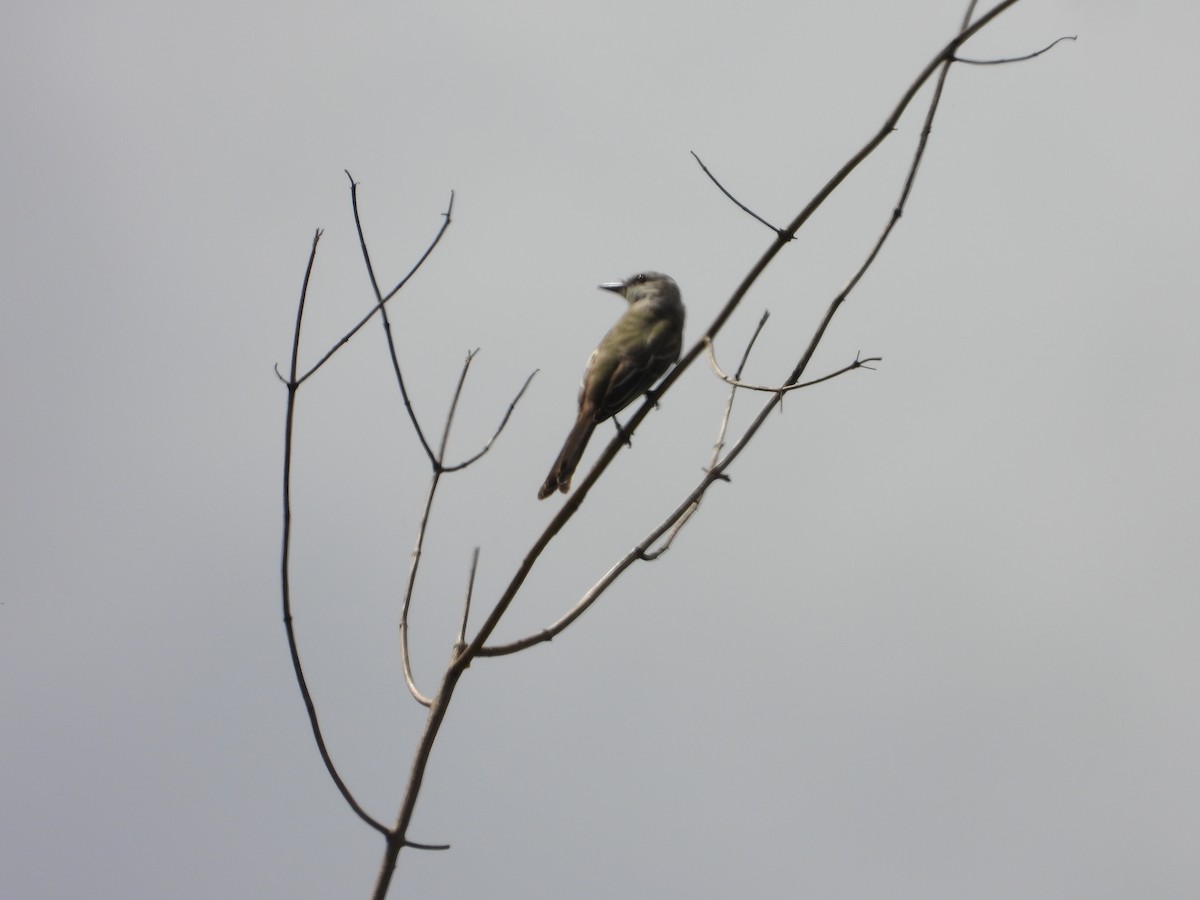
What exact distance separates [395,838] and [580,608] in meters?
0.96

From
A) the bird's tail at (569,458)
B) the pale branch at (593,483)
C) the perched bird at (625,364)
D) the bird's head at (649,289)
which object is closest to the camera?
the pale branch at (593,483)

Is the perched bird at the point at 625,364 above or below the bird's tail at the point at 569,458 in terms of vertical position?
above

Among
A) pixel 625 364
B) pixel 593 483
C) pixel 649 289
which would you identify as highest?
pixel 649 289

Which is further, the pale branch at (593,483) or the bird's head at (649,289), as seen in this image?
the bird's head at (649,289)

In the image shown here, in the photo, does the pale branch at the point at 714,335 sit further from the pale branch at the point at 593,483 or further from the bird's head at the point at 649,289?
the bird's head at the point at 649,289

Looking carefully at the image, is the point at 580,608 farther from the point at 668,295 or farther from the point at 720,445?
the point at 668,295

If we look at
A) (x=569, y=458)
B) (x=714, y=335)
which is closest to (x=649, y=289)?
(x=569, y=458)

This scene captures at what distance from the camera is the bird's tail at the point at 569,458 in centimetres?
651

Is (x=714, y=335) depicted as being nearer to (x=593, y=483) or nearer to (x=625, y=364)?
(x=593, y=483)

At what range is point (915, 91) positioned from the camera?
4.11 m

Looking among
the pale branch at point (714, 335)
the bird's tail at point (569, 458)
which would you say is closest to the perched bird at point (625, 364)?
the bird's tail at point (569, 458)

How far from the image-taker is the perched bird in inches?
273

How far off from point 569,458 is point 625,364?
122cm

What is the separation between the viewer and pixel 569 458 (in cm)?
682
